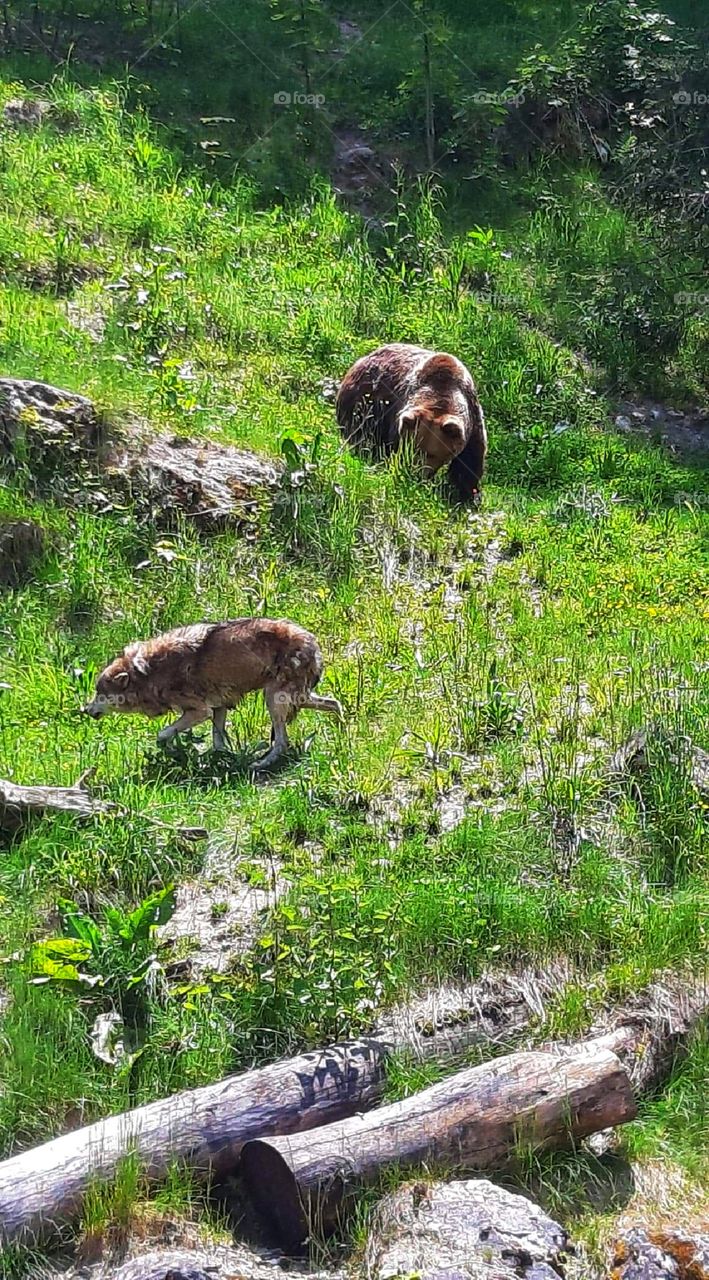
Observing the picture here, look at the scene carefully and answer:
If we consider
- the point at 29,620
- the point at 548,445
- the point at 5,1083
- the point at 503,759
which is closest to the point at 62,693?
the point at 29,620

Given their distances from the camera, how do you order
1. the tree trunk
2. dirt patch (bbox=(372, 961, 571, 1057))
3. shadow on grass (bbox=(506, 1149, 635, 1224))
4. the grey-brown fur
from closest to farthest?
1. shadow on grass (bbox=(506, 1149, 635, 1224))
2. dirt patch (bbox=(372, 961, 571, 1057))
3. the grey-brown fur
4. the tree trunk

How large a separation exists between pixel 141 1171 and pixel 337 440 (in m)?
7.61

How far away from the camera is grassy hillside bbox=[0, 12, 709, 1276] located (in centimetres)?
641

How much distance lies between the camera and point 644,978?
673 centimetres

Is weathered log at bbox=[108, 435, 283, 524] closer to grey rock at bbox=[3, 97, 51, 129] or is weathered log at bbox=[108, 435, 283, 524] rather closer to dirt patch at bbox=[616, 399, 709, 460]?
dirt patch at bbox=[616, 399, 709, 460]

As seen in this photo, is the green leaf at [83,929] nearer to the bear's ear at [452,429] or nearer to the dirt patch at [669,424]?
the bear's ear at [452,429]

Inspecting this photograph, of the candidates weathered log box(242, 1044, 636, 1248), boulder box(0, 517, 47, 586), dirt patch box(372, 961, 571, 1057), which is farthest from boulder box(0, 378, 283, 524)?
weathered log box(242, 1044, 636, 1248)

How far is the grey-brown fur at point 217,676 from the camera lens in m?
7.76

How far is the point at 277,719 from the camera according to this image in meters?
7.86

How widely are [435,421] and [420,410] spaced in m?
0.18

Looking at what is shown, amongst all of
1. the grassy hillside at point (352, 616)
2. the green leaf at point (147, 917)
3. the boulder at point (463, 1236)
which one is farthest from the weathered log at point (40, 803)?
the boulder at point (463, 1236)

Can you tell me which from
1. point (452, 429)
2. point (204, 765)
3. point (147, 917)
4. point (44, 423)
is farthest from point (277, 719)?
point (452, 429)

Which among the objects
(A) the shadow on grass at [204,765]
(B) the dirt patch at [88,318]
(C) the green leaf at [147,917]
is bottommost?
(A) the shadow on grass at [204,765]

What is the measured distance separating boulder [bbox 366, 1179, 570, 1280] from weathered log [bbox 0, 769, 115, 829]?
241 centimetres
